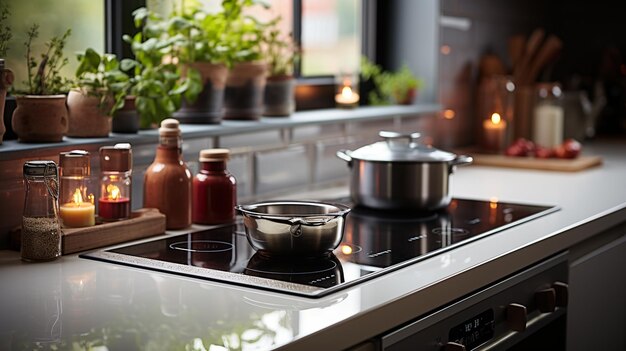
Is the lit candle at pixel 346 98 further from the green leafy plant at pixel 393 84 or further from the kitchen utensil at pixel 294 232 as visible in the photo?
the kitchen utensil at pixel 294 232

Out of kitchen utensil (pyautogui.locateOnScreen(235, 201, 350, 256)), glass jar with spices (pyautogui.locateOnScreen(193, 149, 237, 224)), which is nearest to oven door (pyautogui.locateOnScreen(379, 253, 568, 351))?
kitchen utensil (pyautogui.locateOnScreen(235, 201, 350, 256))

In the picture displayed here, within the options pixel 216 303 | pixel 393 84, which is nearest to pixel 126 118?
pixel 216 303

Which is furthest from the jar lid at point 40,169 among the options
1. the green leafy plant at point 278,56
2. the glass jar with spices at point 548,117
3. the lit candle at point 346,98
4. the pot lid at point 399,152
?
the glass jar with spices at point 548,117

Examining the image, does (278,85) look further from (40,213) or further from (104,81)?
(40,213)

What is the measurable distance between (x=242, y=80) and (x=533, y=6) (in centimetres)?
202

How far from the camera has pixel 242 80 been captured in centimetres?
245

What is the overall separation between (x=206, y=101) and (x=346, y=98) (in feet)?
2.55

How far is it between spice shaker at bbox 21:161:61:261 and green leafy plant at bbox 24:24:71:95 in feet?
0.98

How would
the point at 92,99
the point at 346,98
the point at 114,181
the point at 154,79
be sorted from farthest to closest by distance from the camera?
the point at 346,98
the point at 154,79
the point at 92,99
the point at 114,181

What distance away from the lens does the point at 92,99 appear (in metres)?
1.99

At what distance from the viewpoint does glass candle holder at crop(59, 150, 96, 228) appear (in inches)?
70.1

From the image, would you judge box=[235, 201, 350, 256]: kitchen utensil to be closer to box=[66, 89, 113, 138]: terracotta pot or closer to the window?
box=[66, 89, 113, 138]: terracotta pot

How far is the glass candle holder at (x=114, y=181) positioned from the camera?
1.86 metres

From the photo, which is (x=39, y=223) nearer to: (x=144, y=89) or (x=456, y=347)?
(x=144, y=89)
